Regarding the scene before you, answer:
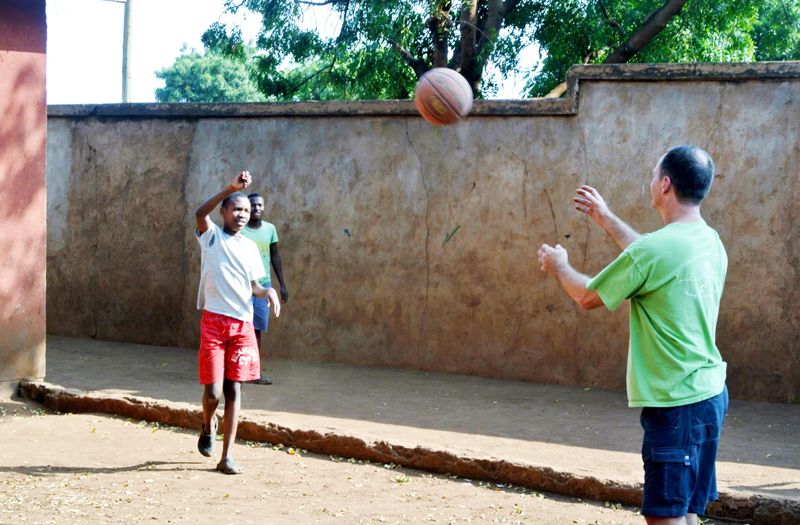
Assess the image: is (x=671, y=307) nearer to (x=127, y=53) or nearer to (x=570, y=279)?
(x=570, y=279)

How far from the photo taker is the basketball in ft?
19.3

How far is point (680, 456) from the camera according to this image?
9.29 ft

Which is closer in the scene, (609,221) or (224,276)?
(609,221)

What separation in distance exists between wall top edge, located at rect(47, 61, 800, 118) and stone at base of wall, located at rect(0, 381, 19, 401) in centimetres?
377

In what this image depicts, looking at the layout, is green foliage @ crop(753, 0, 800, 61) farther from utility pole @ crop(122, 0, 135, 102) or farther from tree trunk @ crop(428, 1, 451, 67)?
utility pole @ crop(122, 0, 135, 102)

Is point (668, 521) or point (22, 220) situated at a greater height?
point (22, 220)

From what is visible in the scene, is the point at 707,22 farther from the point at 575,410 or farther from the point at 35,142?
the point at 35,142

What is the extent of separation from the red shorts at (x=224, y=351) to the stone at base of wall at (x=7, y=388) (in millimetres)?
2776

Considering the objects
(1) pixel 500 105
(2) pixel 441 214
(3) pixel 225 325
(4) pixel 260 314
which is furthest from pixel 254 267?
(1) pixel 500 105

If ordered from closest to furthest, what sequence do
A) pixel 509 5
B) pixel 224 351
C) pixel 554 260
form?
1. pixel 554 260
2. pixel 224 351
3. pixel 509 5

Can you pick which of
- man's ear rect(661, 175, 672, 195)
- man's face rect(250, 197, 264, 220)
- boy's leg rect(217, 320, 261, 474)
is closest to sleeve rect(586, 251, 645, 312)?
man's ear rect(661, 175, 672, 195)

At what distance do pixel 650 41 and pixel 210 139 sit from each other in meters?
8.31

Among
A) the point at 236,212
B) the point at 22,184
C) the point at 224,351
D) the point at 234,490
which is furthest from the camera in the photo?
the point at 22,184

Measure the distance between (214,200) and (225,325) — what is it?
0.75 metres
